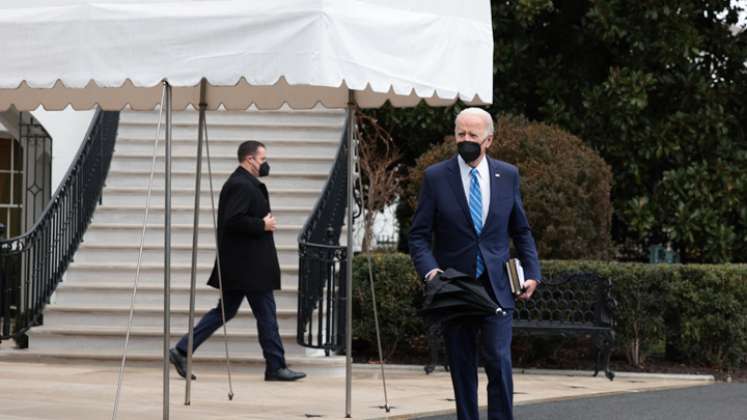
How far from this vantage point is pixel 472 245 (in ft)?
25.3

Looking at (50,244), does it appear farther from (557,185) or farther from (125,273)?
(557,185)

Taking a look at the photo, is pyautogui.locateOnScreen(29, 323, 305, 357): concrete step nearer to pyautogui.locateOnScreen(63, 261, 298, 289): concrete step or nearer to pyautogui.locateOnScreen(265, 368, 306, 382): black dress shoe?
pyautogui.locateOnScreen(63, 261, 298, 289): concrete step

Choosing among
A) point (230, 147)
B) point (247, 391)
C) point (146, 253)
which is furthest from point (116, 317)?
point (230, 147)

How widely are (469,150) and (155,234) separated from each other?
888cm

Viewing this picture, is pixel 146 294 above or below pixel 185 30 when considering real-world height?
below

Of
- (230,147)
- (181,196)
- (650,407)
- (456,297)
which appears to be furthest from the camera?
(230,147)

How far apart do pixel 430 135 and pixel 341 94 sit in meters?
9.20

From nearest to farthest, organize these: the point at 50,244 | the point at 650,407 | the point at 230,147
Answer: the point at 650,407 < the point at 50,244 < the point at 230,147

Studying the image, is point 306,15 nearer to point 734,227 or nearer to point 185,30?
point 185,30

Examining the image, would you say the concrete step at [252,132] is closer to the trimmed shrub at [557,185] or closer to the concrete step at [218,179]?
the concrete step at [218,179]

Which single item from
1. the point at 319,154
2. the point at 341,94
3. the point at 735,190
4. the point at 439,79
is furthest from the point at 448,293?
the point at 735,190

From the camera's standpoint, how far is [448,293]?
24.6 feet

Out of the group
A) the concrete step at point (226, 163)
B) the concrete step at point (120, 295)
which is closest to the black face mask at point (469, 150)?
the concrete step at point (120, 295)

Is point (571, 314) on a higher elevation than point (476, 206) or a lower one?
lower
